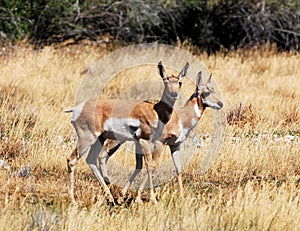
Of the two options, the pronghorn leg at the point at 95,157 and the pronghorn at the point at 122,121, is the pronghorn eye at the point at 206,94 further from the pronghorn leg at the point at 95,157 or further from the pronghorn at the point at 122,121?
the pronghorn leg at the point at 95,157

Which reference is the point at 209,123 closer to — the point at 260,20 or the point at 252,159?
the point at 252,159

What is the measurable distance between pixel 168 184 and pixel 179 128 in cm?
69

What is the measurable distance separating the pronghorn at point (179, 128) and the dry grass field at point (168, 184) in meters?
0.26

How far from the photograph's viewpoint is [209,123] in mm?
10055

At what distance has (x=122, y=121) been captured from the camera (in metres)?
6.52

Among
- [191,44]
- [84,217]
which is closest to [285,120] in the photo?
[84,217]

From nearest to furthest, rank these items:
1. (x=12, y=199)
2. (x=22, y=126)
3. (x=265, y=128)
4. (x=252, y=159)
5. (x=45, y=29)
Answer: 1. (x=12, y=199)
2. (x=252, y=159)
3. (x=22, y=126)
4. (x=265, y=128)
5. (x=45, y=29)

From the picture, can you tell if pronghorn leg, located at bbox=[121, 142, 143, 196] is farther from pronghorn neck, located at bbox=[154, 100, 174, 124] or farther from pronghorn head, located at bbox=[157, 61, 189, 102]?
pronghorn head, located at bbox=[157, 61, 189, 102]

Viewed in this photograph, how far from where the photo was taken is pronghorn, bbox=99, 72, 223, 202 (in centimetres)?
641

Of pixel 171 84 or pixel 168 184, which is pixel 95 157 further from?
pixel 171 84

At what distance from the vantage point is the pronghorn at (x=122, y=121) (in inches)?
252

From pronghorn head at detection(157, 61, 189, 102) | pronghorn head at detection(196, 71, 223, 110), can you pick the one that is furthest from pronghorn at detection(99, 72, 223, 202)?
pronghorn head at detection(157, 61, 189, 102)

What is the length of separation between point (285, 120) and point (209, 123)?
1.46 meters

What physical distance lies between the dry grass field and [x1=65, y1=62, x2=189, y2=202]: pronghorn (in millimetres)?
516
